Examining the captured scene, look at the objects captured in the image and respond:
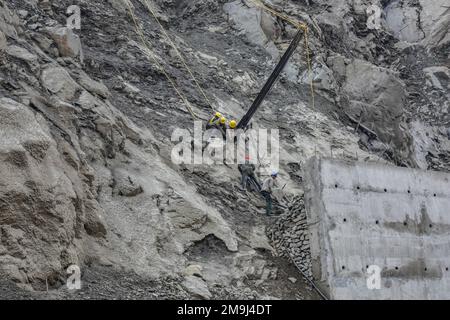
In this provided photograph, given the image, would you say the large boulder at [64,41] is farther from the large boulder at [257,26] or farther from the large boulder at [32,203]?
the large boulder at [257,26]

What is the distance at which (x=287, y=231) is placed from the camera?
11125 millimetres

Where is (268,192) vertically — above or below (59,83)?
below

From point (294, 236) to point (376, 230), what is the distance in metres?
1.64

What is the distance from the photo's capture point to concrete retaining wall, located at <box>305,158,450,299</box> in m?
9.94

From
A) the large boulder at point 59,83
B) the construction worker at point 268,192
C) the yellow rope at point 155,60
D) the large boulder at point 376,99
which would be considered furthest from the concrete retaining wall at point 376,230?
the large boulder at point 376,99

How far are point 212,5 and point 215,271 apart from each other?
14935mm

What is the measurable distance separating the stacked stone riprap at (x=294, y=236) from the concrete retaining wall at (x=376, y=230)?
26 centimetres

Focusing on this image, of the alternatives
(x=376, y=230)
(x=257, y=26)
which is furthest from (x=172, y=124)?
(x=257, y=26)

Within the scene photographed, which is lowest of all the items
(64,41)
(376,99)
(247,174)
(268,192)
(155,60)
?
(268,192)

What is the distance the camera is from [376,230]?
10.4m

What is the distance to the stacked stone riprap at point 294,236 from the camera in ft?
34.7

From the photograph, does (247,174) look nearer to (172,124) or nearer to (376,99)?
(172,124)
